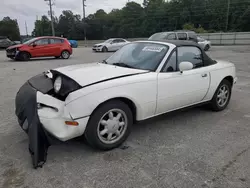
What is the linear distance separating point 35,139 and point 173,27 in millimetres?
68716

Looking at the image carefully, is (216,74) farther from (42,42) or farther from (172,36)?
(42,42)

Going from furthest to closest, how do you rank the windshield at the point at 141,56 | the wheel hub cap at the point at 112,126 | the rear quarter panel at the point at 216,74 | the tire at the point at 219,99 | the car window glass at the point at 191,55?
the tire at the point at 219,99 < the rear quarter panel at the point at 216,74 < the car window glass at the point at 191,55 < the windshield at the point at 141,56 < the wheel hub cap at the point at 112,126

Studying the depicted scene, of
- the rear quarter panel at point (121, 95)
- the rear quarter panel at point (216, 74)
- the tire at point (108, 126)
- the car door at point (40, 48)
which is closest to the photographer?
the rear quarter panel at point (121, 95)

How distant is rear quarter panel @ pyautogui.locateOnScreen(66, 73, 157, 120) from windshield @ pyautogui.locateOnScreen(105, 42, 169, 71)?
288mm

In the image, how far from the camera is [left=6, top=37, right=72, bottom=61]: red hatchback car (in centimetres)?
1342

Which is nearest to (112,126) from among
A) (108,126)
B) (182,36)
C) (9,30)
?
(108,126)

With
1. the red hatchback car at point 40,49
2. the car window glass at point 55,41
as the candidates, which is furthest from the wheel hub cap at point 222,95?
the car window glass at point 55,41

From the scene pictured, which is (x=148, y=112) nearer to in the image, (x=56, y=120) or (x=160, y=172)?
(x=160, y=172)

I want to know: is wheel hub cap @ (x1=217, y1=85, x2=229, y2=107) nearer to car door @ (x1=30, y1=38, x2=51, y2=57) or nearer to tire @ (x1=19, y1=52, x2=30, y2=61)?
car door @ (x1=30, y1=38, x2=51, y2=57)

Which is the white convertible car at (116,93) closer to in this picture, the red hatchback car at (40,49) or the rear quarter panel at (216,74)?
the rear quarter panel at (216,74)

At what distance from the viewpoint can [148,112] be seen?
3.13 meters

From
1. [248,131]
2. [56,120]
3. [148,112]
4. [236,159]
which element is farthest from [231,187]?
[56,120]

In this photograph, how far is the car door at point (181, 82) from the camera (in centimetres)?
324

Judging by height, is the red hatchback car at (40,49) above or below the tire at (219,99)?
above
